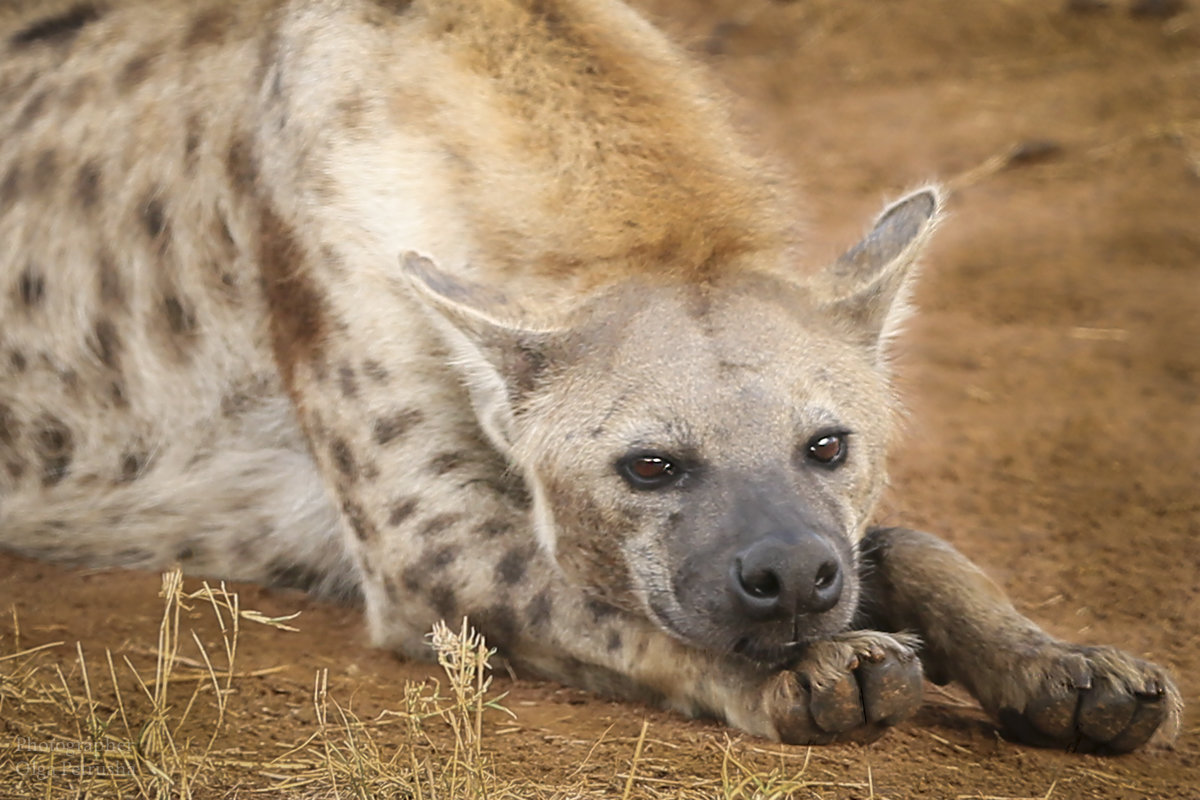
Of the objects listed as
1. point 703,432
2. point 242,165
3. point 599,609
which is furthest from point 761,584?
point 242,165

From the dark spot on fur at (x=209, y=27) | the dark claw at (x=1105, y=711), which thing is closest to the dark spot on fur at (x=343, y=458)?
the dark spot on fur at (x=209, y=27)

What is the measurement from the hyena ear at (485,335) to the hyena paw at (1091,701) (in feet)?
3.52

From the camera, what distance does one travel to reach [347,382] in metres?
3.24

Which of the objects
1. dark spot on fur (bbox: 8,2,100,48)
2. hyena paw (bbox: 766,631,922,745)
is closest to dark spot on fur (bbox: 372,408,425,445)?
hyena paw (bbox: 766,631,922,745)

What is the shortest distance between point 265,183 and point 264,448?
24.9 inches

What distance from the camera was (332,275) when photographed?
3.28 metres

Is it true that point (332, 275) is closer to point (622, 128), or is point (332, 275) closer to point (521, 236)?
point (521, 236)

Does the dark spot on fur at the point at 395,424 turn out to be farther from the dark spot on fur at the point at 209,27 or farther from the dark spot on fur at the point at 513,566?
the dark spot on fur at the point at 209,27

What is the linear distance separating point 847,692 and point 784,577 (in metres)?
0.23

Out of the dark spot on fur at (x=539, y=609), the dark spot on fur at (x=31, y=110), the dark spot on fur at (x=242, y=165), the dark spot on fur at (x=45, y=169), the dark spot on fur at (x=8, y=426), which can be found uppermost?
the dark spot on fur at (x=31, y=110)

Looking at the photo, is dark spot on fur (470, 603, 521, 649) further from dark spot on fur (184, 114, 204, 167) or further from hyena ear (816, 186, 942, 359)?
dark spot on fur (184, 114, 204, 167)

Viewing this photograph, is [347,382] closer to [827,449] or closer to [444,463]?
[444,463]

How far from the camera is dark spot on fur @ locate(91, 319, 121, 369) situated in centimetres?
386

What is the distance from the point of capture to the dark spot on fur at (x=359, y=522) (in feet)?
10.6
